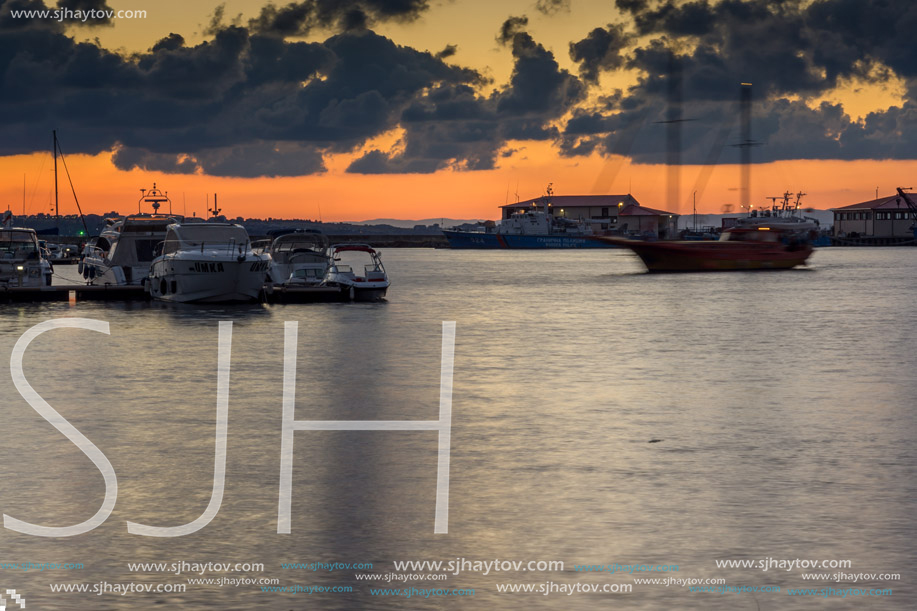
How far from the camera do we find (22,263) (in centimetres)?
4597

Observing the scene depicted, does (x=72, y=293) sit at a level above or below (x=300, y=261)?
below

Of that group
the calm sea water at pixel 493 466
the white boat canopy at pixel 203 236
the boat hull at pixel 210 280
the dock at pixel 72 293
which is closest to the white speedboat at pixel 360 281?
the boat hull at pixel 210 280

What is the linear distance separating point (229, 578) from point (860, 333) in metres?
27.2

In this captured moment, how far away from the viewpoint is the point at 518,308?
146ft

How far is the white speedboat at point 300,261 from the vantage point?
146 feet

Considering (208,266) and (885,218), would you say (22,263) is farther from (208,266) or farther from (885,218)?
(885,218)

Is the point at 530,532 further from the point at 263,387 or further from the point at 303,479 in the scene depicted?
the point at 263,387

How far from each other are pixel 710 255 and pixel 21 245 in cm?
5269

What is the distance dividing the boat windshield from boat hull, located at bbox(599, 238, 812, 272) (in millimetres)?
46301

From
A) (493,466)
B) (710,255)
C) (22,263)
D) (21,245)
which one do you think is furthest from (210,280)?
(710,255)

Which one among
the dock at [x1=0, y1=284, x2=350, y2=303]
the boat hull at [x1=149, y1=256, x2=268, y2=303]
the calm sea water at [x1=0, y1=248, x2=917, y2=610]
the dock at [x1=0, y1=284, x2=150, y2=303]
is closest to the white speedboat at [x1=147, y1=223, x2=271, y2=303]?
the boat hull at [x1=149, y1=256, x2=268, y2=303]

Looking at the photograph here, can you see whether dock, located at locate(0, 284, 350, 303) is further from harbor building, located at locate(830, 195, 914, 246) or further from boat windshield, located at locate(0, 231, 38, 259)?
harbor building, located at locate(830, 195, 914, 246)

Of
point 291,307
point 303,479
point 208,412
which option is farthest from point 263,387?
point 291,307

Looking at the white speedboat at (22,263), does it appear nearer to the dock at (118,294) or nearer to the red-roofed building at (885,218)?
the dock at (118,294)
